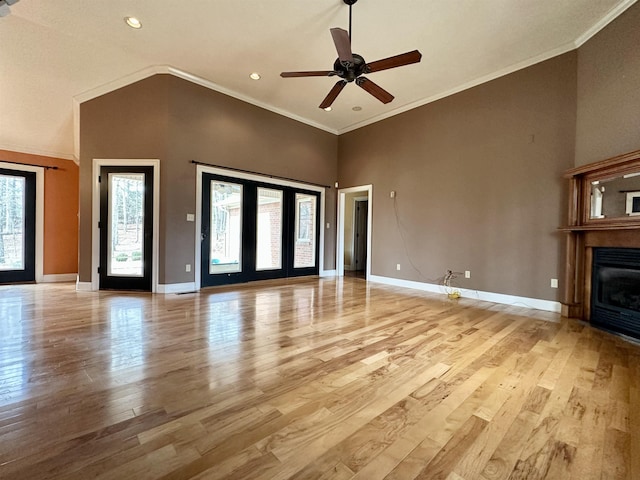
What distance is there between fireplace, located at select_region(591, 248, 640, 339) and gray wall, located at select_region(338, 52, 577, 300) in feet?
1.77

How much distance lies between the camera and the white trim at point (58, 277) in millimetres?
5520

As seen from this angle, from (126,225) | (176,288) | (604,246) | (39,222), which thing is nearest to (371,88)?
(604,246)

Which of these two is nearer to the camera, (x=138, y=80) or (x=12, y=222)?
(x=138, y=80)

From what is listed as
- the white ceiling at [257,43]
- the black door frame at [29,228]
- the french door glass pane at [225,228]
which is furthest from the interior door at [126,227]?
the black door frame at [29,228]

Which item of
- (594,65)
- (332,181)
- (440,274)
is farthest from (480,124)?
(332,181)

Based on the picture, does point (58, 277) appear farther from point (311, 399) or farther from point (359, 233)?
point (359, 233)

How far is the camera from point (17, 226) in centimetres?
525

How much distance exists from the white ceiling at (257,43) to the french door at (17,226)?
647mm

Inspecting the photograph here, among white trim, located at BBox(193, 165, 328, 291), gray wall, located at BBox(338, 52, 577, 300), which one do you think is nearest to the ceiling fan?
gray wall, located at BBox(338, 52, 577, 300)

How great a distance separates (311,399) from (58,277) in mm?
6605

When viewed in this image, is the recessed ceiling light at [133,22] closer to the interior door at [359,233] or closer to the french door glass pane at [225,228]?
the french door glass pane at [225,228]

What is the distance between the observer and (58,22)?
Answer: 342 centimetres

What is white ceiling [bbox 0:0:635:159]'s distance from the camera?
10.2 ft

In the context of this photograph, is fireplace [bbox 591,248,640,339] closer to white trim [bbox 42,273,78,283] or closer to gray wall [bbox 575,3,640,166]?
gray wall [bbox 575,3,640,166]
